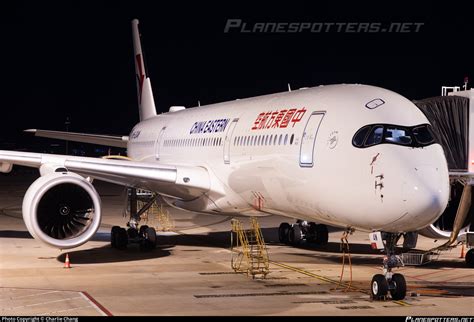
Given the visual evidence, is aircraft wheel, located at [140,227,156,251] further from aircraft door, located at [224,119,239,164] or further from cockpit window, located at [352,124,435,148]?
cockpit window, located at [352,124,435,148]

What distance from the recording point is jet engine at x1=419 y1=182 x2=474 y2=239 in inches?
611

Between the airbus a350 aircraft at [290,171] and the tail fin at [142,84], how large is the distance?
502cm

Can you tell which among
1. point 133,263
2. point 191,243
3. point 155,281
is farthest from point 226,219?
point 155,281

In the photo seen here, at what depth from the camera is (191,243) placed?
2155cm

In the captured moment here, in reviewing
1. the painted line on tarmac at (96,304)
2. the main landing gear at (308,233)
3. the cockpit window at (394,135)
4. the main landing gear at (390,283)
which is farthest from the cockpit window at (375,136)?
the main landing gear at (308,233)

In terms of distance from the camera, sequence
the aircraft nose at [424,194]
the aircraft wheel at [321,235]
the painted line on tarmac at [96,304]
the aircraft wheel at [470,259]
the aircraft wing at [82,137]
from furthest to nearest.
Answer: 1. the aircraft wing at [82,137]
2. the aircraft wheel at [321,235]
3. the aircraft wheel at [470,259]
4. the aircraft nose at [424,194]
5. the painted line on tarmac at [96,304]

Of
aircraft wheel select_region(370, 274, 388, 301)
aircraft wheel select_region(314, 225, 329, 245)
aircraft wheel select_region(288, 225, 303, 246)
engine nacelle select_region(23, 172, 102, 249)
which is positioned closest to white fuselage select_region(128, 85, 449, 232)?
aircraft wheel select_region(370, 274, 388, 301)

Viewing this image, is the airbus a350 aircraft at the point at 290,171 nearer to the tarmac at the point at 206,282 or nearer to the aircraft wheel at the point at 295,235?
the aircraft wheel at the point at 295,235

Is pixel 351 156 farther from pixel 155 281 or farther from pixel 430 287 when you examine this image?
pixel 155 281

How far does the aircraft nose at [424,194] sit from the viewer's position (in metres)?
11.8

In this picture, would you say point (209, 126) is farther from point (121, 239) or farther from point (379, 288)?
point (379, 288)

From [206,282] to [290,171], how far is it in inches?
100.0

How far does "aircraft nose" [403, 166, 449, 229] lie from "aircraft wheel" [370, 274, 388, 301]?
3.82 ft

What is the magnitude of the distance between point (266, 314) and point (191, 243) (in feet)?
33.5
